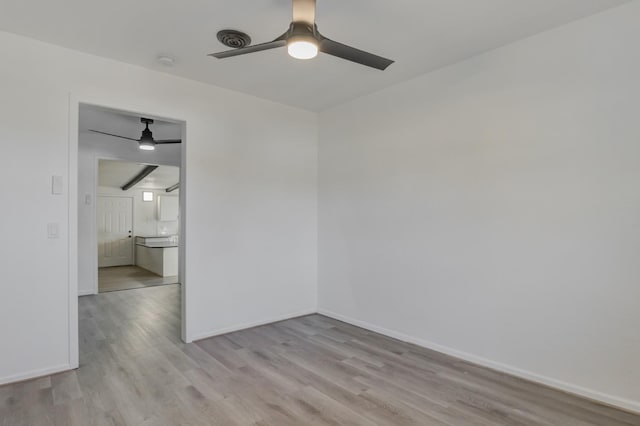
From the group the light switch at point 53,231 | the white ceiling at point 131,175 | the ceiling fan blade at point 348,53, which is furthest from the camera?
the white ceiling at point 131,175

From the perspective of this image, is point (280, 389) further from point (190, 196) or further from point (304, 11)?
point (304, 11)

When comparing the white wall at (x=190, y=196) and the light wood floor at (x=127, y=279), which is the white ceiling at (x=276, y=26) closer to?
the white wall at (x=190, y=196)

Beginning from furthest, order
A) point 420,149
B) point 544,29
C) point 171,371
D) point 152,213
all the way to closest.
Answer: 1. point 152,213
2. point 420,149
3. point 171,371
4. point 544,29

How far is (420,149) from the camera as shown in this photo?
10.9 ft

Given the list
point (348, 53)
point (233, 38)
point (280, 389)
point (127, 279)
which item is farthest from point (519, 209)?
point (127, 279)

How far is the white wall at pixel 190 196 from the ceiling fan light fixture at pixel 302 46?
1.93 m

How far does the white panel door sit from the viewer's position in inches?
343

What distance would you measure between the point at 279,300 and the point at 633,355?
3165 mm

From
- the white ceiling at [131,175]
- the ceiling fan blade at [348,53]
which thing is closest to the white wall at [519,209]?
the ceiling fan blade at [348,53]

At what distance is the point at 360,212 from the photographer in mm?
3883

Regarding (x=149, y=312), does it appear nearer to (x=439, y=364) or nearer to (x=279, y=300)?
(x=279, y=300)

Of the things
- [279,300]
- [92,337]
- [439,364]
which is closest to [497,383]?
[439,364]

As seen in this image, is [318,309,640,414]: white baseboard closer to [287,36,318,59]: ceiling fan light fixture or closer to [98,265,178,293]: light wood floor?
[287,36,318,59]: ceiling fan light fixture

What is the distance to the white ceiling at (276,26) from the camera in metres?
2.18
